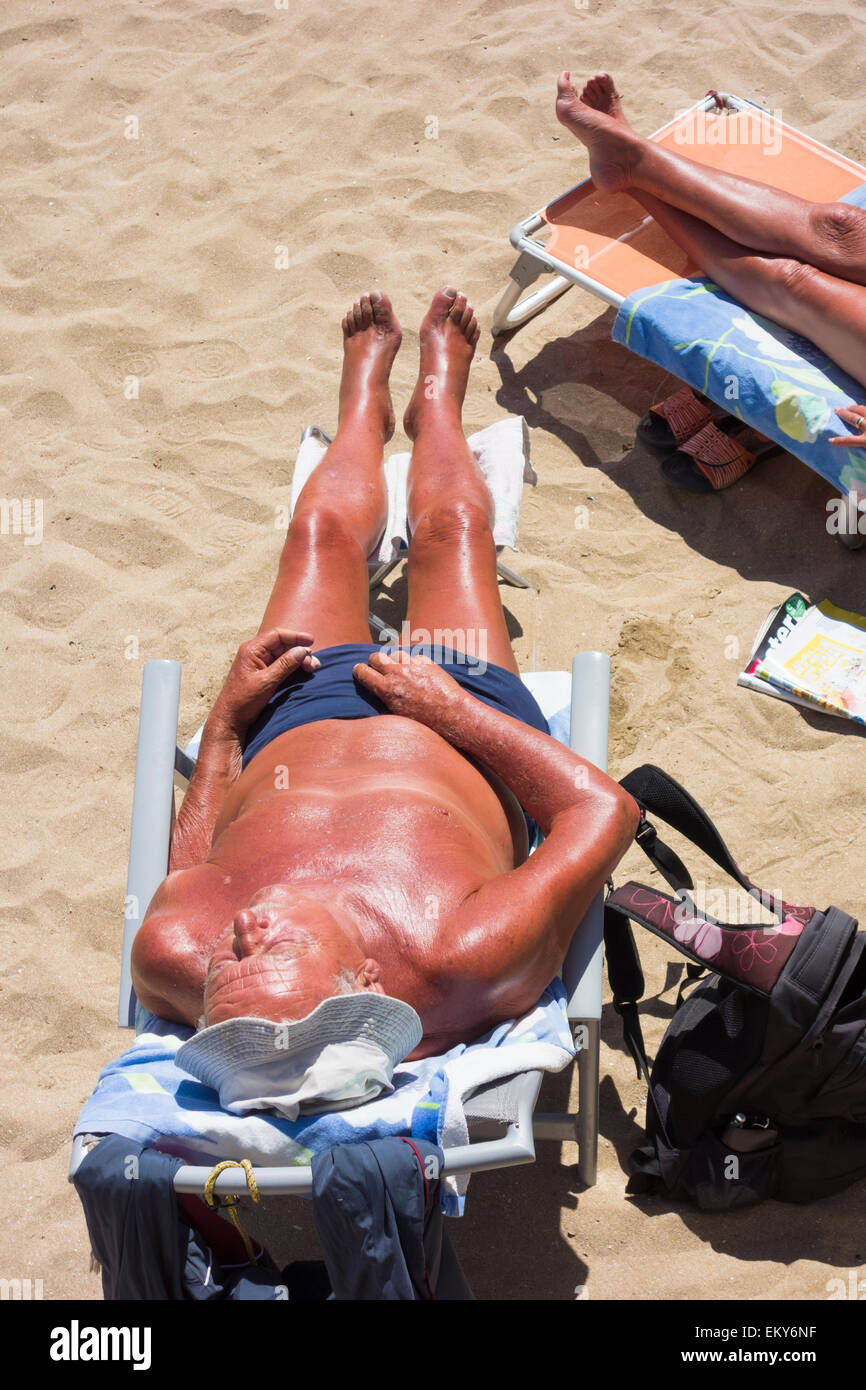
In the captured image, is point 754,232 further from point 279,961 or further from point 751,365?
point 279,961

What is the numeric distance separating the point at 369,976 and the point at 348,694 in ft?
2.43

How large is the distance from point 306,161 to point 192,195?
50cm

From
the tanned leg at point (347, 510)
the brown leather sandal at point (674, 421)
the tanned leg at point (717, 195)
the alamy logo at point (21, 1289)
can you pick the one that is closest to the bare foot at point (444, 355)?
the tanned leg at point (347, 510)

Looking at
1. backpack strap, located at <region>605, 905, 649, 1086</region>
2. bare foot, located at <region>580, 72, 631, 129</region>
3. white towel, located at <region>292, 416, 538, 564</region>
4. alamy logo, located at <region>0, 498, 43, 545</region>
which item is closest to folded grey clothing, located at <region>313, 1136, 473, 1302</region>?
backpack strap, located at <region>605, 905, 649, 1086</region>

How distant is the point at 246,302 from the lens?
4195 mm

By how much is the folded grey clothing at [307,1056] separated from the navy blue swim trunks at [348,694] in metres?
0.77

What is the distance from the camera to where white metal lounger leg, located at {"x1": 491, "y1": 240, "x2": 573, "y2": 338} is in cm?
384

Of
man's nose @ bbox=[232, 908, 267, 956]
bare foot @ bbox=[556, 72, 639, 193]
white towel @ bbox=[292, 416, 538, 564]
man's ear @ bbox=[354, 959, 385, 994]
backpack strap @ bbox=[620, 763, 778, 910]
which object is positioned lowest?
man's ear @ bbox=[354, 959, 385, 994]

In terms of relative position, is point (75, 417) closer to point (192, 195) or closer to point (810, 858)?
point (192, 195)

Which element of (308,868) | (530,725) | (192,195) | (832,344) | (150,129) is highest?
(150,129)

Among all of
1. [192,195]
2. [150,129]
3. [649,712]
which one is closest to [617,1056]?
[649,712]

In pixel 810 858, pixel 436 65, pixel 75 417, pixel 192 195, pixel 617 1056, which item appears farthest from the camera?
pixel 436 65

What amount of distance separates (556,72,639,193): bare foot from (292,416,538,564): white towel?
1.10 metres
